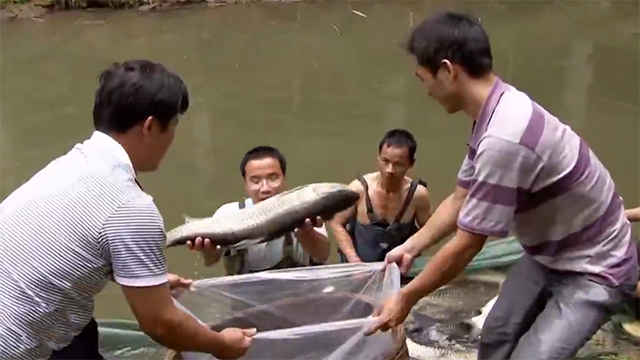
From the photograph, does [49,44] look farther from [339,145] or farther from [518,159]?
[518,159]

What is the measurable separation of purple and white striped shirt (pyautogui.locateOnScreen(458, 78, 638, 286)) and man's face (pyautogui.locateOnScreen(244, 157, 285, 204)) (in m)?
0.94

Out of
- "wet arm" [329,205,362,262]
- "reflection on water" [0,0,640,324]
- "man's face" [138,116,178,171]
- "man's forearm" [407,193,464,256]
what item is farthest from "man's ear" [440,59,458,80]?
"reflection on water" [0,0,640,324]

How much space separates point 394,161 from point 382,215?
33cm

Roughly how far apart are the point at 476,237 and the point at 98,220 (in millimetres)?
989

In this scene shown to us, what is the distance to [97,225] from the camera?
1732 mm

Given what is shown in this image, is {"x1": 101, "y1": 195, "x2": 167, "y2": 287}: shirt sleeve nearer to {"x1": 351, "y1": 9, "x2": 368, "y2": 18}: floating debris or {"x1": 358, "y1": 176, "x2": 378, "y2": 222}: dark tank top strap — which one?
{"x1": 358, "y1": 176, "x2": 378, "y2": 222}: dark tank top strap

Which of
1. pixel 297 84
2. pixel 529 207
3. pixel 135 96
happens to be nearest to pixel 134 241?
pixel 135 96

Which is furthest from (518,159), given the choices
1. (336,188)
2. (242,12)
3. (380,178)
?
(242,12)

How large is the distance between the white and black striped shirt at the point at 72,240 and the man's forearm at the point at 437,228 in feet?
3.41

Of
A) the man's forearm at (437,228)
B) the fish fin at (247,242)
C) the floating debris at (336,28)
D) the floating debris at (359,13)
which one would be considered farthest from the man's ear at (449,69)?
the floating debris at (359,13)

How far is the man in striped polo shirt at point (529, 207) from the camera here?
209cm

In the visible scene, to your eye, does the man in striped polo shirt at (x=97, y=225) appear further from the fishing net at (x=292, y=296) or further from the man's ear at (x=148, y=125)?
the fishing net at (x=292, y=296)

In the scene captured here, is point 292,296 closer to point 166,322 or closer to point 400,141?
point 166,322

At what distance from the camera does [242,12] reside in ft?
39.8
